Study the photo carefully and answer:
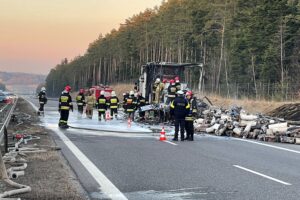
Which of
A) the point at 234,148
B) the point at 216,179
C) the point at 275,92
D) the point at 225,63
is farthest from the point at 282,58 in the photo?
the point at 216,179

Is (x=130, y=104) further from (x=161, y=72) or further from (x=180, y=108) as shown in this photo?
(x=180, y=108)

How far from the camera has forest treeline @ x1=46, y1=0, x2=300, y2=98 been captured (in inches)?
1837

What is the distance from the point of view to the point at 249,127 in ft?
67.1

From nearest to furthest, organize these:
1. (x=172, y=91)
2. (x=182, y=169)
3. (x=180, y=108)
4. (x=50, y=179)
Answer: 1. (x=50, y=179)
2. (x=182, y=169)
3. (x=180, y=108)
4. (x=172, y=91)

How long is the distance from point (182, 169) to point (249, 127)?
10320 mm

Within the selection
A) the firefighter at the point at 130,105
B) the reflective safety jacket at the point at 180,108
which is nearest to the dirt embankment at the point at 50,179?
the reflective safety jacket at the point at 180,108

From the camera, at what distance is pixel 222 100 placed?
1673 inches

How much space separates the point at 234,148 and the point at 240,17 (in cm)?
4254

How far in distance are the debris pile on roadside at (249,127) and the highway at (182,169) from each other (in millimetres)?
2459

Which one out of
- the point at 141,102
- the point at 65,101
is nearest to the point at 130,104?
the point at 141,102

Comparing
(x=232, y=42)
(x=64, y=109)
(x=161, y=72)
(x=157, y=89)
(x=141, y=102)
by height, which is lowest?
(x=64, y=109)

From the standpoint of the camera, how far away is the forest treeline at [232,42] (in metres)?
46.7

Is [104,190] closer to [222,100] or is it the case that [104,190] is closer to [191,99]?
[191,99]

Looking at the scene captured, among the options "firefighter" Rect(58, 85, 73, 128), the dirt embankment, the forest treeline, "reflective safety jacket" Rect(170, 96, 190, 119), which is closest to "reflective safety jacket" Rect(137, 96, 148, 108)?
the forest treeline
